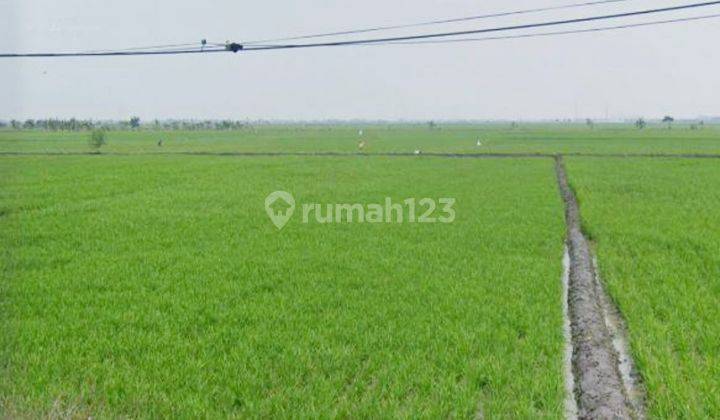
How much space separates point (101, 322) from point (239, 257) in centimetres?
288

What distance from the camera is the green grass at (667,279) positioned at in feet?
13.1

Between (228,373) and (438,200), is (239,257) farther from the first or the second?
(438,200)

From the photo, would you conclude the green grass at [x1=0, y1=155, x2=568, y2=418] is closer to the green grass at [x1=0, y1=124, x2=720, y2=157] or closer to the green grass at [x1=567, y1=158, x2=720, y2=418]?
the green grass at [x1=567, y1=158, x2=720, y2=418]

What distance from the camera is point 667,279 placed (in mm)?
6715

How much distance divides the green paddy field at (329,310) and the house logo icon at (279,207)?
293 mm

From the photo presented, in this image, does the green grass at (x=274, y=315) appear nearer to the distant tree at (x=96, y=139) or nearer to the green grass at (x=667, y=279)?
the green grass at (x=667, y=279)

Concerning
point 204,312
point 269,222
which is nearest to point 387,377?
point 204,312

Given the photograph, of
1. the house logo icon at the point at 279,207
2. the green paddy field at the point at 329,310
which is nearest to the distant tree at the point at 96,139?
the green paddy field at the point at 329,310

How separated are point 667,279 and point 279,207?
887 cm

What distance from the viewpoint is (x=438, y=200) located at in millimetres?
13836

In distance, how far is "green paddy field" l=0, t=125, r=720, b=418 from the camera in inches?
149

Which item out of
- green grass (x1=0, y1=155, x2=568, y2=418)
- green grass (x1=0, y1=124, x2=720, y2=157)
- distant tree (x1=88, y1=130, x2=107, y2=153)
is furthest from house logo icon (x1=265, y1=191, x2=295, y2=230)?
distant tree (x1=88, y1=130, x2=107, y2=153)

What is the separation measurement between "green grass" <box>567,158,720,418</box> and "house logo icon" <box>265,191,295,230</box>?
6379 mm

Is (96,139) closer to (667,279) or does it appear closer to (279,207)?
(279,207)
